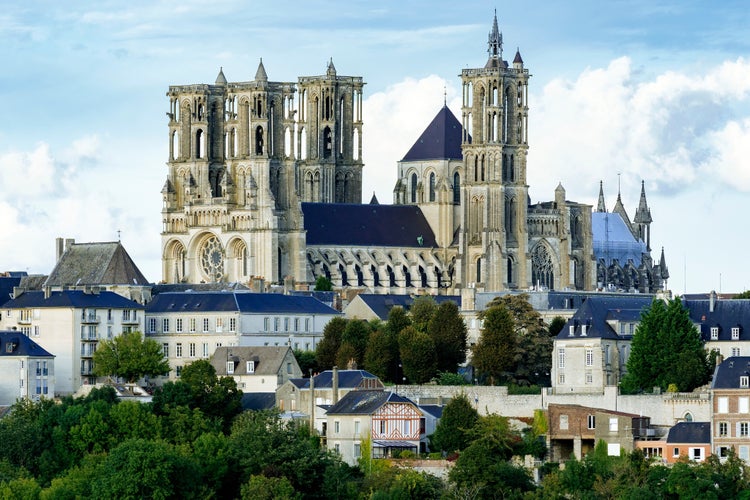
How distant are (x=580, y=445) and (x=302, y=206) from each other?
51.7 m

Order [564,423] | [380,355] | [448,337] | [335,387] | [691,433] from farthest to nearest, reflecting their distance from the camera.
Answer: [448,337]
[380,355]
[335,387]
[564,423]
[691,433]

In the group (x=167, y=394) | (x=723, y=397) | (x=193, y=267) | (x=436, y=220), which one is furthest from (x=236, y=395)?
(x=436, y=220)

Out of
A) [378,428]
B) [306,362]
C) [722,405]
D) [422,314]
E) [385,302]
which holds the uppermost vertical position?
[385,302]

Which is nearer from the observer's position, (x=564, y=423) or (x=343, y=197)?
(x=564, y=423)

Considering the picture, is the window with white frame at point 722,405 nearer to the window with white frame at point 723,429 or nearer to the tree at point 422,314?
the window with white frame at point 723,429

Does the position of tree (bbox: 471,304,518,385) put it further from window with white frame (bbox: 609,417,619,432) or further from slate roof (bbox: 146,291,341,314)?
slate roof (bbox: 146,291,341,314)

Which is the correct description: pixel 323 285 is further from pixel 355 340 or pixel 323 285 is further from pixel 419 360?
pixel 419 360

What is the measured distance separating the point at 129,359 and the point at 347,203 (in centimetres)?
3953

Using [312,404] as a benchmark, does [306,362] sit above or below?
above

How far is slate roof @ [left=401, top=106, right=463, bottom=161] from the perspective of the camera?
15225cm

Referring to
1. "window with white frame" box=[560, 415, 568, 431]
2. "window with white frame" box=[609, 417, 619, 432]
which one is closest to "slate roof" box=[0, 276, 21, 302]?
"window with white frame" box=[560, 415, 568, 431]

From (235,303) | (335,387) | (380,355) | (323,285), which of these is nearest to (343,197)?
(323,285)

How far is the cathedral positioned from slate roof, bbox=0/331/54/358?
97.8 ft

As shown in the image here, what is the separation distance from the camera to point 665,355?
3848 inches
